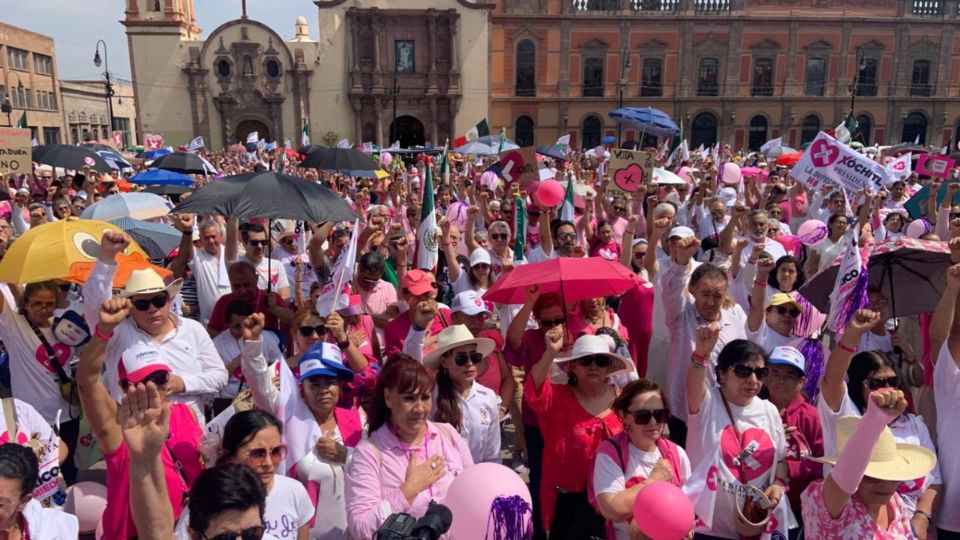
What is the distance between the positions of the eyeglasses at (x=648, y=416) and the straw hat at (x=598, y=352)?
0.38 m

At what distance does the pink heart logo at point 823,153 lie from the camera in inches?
278

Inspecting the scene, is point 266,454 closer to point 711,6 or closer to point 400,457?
point 400,457

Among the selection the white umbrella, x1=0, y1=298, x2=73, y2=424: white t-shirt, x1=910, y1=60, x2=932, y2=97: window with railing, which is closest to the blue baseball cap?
x1=0, y1=298, x2=73, y2=424: white t-shirt

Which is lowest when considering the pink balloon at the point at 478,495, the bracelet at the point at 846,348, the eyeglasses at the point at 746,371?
the pink balloon at the point at 478,495

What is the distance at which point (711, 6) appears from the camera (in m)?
40.5

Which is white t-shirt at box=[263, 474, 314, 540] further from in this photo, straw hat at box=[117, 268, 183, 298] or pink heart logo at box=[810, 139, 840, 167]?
pink heart logo at box=[810, 139, 840, 167]

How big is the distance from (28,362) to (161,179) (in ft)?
23.0

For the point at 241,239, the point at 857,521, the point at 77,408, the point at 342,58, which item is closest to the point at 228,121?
the point at 342,58

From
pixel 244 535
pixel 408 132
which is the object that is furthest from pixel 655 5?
pixel 244 535

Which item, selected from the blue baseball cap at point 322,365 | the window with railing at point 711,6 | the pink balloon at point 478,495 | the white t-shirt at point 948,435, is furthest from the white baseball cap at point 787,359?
the window with railing at point 711,6

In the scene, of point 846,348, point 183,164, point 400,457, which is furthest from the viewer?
point 183,164

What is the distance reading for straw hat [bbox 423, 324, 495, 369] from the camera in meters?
3.54

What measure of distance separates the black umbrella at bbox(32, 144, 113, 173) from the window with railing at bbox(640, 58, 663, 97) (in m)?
35.3

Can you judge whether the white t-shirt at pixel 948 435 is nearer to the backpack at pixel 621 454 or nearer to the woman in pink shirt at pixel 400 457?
the backpack at pixel 621 454
